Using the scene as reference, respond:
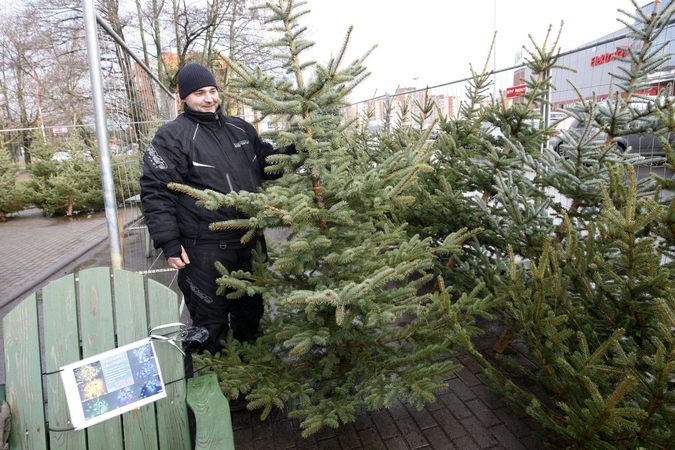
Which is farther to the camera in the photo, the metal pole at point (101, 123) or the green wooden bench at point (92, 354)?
the metal pole at point (101, 123)

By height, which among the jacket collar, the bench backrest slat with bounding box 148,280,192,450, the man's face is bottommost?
the bench backrest slat with bounding box 148,280,192,450

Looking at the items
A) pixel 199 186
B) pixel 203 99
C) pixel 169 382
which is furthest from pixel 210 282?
pixel 203 99

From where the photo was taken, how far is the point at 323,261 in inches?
95.6

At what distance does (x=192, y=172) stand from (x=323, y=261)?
3.24ft

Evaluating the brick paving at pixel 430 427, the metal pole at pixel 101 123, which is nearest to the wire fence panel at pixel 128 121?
the metal pole at pixel 101 123

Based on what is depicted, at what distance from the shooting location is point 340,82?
7.00 ft

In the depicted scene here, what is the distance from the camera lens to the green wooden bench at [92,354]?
171 cm

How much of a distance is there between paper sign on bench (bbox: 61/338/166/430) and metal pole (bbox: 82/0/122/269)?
0.85 meters

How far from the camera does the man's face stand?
8.93 feet

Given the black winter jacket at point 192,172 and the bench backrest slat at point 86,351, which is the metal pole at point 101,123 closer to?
the black winter jacket at point 192,172

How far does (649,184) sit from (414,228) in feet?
6.46

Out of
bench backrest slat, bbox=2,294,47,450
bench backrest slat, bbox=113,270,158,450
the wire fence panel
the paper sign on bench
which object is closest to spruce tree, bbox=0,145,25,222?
the wire fence panel

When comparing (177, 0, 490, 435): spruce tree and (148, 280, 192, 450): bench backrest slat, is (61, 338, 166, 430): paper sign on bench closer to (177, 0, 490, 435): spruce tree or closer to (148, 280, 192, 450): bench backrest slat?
(148, 280, 192, 450): bench backrest slat

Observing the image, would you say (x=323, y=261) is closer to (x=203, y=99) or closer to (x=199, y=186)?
(x=199, y=186)
